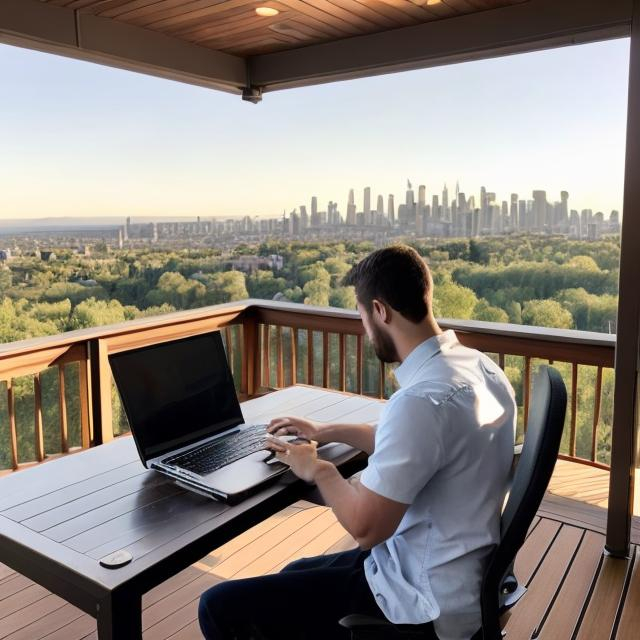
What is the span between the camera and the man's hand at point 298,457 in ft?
4.91

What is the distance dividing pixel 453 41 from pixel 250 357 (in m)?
2.63

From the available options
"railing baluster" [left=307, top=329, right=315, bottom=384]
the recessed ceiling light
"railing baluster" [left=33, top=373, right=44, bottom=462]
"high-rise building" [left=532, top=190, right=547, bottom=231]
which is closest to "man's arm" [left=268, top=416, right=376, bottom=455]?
"railing baluster" [left=33, top=373, right=44, bottom=462]

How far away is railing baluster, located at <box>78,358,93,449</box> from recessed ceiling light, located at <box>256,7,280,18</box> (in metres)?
2.13

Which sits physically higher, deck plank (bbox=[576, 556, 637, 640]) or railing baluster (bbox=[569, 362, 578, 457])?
railing baluster (bbox=[569, 362, 578, 457])

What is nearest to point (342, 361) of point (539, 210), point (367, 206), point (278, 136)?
point (539, 210)

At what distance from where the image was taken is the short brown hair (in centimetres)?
143

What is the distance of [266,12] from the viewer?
320 centimetres

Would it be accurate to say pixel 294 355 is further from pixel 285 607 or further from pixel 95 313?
pixel 95 313

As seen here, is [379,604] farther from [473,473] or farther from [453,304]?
[453,304]

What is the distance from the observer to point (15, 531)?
1344 millimetres

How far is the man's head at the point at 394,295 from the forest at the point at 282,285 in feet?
9.96

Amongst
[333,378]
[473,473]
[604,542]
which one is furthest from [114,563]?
[333,378]

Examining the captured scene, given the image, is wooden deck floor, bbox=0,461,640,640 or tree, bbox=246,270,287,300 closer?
wooden deck floor, bbox=0,461,640,640

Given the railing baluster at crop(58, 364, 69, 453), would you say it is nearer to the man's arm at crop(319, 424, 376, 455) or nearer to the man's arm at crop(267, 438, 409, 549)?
the man's arm at crop(319, 424, 376, 455)
